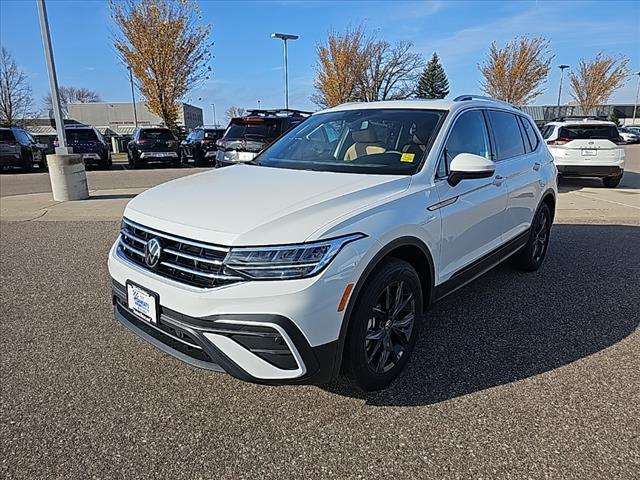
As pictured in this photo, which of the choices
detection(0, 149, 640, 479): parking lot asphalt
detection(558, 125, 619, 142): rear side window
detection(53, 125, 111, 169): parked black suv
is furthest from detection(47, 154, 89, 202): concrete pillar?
detection(558, 125, 619, 142): rear side window

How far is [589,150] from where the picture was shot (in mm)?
11766

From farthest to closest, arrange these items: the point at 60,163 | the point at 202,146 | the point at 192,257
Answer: the point at 202,146 < the point at 60,163 < the point at 192,257

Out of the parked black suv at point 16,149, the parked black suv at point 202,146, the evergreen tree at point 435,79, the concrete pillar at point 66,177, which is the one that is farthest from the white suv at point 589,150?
the evergreen tree at point 435,79

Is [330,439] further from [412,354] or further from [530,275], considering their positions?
[530,275]

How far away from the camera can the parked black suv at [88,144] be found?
17922mm

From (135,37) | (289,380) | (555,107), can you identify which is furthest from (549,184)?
(555,107)

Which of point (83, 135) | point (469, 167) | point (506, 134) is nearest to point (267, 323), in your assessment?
point (469, 167)

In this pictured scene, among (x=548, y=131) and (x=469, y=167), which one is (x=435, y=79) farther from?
(x=469, y=167)

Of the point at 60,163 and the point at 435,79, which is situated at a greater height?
the point at 435,79

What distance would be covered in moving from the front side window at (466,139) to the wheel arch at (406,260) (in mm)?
605

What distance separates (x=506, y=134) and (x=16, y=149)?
18362mm

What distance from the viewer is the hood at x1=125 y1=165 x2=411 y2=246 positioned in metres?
2.35

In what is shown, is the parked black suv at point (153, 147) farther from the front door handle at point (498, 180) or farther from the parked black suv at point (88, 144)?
the front door handle at point (498, 180)

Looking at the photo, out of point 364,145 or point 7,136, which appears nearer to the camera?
point 364,145
